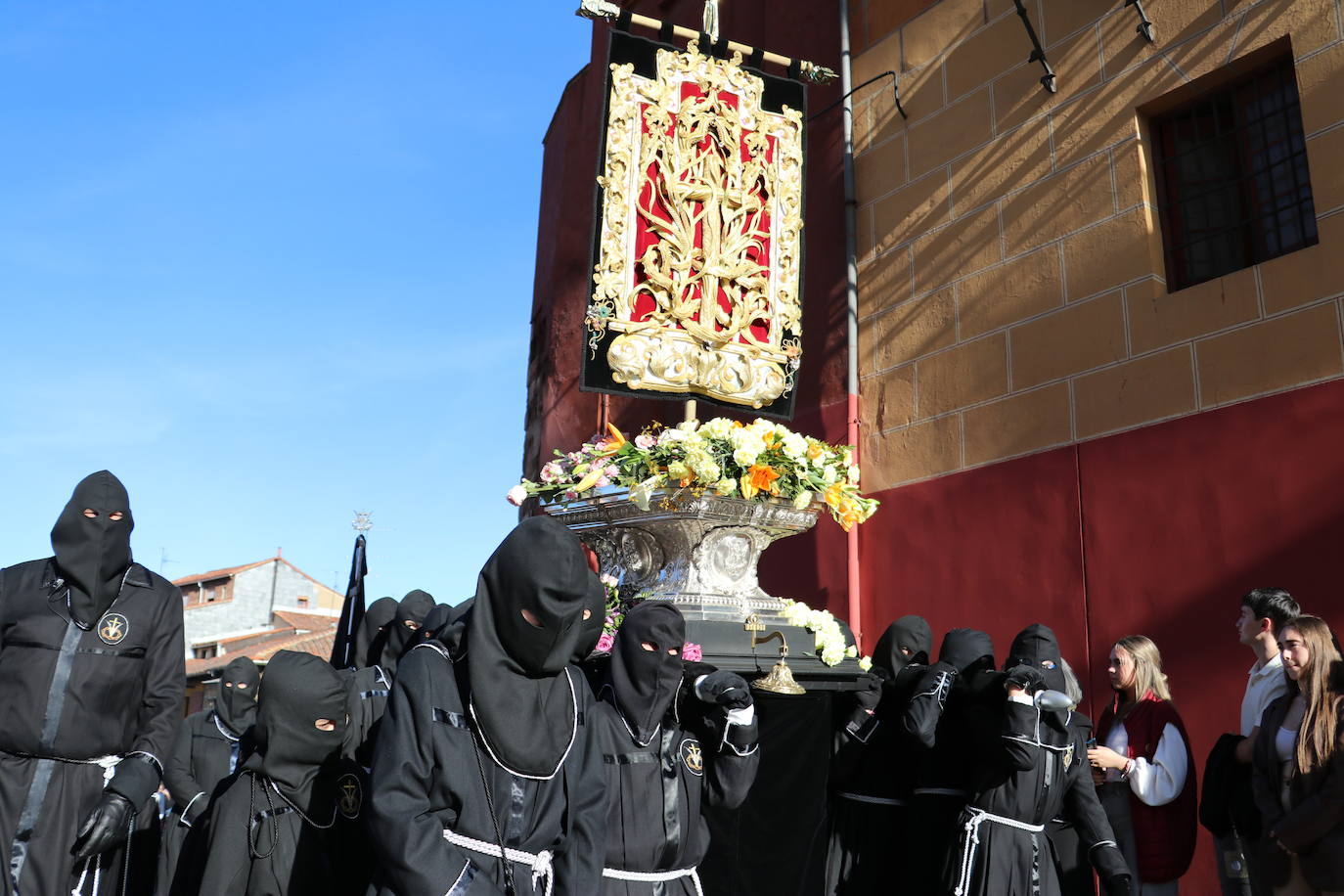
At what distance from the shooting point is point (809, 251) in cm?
919

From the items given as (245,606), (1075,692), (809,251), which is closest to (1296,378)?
(1075,692)

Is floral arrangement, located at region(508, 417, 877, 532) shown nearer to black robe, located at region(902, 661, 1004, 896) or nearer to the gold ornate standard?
the gold ornate standard

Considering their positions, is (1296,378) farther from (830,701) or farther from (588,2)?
(588,2)

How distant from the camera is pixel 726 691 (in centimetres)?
386

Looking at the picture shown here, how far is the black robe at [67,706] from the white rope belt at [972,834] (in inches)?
117

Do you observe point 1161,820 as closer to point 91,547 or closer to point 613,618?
point 613,618

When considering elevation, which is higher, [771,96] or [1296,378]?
[771,96]

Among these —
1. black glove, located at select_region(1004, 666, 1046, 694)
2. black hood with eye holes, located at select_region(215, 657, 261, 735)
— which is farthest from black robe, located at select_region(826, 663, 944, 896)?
black hood with eye holes, located at select_region(215, 657, 261, 735)

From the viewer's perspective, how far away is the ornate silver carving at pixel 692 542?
5223 mm

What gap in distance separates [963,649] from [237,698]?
410 centimetres

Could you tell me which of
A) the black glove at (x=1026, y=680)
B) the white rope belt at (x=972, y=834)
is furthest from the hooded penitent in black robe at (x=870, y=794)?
the black glove at (x=1026, y=680)

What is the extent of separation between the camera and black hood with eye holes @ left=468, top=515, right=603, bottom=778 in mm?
2766

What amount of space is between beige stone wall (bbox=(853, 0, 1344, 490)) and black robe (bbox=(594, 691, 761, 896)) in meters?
4.05

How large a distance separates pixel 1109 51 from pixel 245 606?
4018cm
